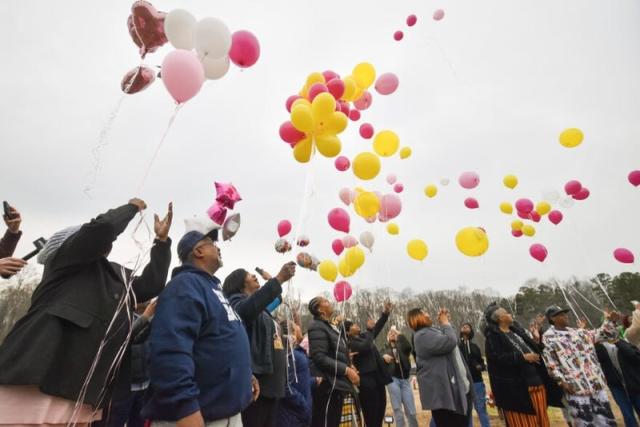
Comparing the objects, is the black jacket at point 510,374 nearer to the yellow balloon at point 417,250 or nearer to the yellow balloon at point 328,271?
the yellow balloon at point 417,250

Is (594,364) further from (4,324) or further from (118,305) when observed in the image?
(4,324)

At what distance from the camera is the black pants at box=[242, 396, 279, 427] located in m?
2.36

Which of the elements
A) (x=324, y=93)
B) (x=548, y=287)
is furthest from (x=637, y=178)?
(x=548, y=287)

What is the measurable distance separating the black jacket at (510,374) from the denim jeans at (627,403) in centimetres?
101

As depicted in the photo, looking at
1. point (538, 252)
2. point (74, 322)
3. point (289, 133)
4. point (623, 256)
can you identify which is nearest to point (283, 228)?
point (289, 133)

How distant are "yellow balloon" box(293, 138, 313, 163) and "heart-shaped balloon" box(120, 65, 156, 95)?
4.50 ft

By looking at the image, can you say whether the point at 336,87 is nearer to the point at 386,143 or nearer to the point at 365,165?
the point at 365,165

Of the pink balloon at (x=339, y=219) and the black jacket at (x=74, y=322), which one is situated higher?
the pink balloon at (x=339, y=219)

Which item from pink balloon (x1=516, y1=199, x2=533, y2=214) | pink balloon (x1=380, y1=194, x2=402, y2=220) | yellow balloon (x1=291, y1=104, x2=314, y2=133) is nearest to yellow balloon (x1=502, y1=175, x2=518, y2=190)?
pink balloon (x1=516, y1=199, x2=533, y2=214)

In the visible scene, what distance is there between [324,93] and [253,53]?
0.69m

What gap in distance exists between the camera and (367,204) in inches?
165

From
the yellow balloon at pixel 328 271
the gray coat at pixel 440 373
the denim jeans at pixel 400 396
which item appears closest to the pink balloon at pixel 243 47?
the yellow balloon at pixel 328 271

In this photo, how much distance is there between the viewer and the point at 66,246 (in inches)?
59.8

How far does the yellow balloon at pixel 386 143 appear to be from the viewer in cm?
440
